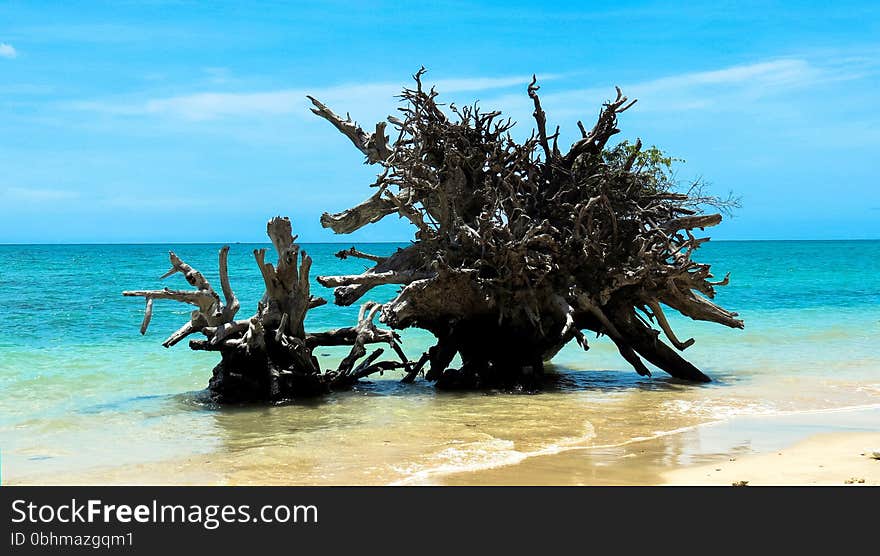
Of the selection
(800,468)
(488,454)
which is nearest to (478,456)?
(488,454)

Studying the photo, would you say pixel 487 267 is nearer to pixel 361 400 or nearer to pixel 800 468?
pixel 361 400

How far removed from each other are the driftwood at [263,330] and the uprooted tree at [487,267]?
23 mm

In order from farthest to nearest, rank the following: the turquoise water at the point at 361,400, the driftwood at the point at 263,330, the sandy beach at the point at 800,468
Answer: the driftwood at the point at 263,330 < the turquoise water at the point at 361,400 < the sandy beach at the point at 800,468

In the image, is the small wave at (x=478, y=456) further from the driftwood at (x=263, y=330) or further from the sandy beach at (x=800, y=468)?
the driftwood at (x=263, y=330)

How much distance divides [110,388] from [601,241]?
295 inches

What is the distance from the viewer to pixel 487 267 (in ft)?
44.3

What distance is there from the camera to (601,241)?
13.8 meters

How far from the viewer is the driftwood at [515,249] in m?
13.2

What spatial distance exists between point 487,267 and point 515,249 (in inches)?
29.7

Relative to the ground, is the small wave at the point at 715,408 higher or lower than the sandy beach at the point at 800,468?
higher

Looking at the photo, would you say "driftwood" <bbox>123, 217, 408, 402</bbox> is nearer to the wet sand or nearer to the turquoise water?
the turquoise water

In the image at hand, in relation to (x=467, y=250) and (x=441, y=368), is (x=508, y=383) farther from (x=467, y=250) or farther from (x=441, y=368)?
(x=467, y=250)

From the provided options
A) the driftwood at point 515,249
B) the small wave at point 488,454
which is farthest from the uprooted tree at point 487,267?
the small wave at point 488,454

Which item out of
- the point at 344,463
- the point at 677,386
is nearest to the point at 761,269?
the point at 677,386
